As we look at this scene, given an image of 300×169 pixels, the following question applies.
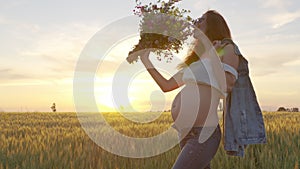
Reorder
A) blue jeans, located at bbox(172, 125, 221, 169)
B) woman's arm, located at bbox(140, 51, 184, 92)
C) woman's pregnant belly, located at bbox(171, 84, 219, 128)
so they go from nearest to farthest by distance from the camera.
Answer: blue jeans, located at bbox(172, 125, 221, 169) < woman's pregnant belly, located at bbox(171, 84, 219, 128) < woman's arm, located at bbox(140, 51, 184, 92)

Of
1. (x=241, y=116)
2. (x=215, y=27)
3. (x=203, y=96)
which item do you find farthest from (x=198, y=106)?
(x=215, y=27)

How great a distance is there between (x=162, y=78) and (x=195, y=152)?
0.75 m

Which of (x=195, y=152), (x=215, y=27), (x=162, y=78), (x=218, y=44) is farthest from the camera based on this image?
(x=162, y=78)

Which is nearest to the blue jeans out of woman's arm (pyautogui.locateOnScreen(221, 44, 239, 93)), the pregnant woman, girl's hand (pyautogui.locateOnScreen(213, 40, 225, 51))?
the pregnant woman

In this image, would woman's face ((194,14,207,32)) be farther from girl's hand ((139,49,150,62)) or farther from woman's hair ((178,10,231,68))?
girl's hand ((139,49,150,62))

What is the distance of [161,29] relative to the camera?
311 centimetres

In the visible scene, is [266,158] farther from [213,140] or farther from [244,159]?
[213,140]

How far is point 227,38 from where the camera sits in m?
2.81

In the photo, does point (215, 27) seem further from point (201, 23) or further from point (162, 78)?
point (162, 78)

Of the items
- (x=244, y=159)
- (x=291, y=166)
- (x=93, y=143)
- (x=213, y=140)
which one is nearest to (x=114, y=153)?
(x=93, y=143)

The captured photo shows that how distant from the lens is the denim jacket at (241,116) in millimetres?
2859

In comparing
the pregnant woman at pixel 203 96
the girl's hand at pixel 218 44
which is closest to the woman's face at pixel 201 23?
the pregnant woman at pixel 203 96

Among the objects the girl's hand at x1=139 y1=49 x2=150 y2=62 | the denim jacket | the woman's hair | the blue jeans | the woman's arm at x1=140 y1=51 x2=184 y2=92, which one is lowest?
the blue jeans

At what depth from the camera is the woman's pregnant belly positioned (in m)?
2.79
